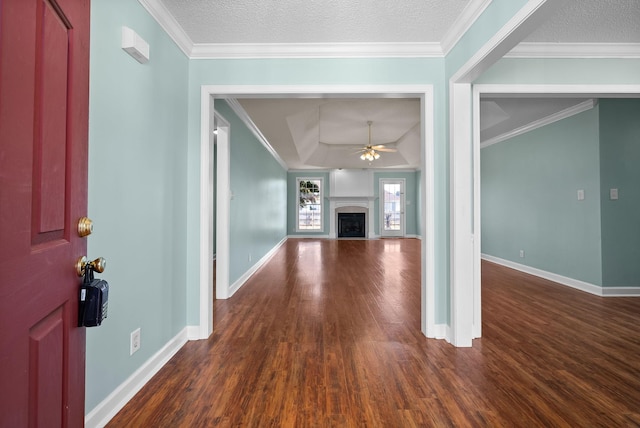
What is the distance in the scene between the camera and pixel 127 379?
174 centimetres

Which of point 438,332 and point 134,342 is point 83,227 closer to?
point 134,342

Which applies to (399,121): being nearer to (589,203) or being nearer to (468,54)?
(589,203)

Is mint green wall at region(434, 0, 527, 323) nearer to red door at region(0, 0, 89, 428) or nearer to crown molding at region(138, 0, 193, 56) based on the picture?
crown molding at region(138, 0, 193, 56)

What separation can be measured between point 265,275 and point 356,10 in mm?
3836

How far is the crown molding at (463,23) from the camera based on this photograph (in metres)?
2.02

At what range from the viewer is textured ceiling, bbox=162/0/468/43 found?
211 centimetres

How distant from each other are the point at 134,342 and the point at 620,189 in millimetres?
5401

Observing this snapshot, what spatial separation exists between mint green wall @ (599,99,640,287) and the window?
800cm

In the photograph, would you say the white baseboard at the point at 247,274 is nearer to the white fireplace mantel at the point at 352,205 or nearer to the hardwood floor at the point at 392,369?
the hardwood floor at the point at 392,369

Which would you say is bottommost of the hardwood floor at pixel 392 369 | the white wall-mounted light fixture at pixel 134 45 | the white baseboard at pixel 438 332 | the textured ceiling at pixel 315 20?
the hardwood floor at pixel 392 369

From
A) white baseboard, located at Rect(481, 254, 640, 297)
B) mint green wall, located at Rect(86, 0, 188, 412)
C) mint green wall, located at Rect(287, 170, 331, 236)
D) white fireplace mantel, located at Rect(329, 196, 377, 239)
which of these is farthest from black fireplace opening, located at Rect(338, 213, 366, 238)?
mint green wall, located at Rect(86, 0, 188, 412)

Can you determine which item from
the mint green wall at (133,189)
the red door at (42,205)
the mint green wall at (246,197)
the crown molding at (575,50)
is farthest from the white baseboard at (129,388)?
the crown molding at (575,50)

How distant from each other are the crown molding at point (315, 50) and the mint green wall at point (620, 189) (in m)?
2.99

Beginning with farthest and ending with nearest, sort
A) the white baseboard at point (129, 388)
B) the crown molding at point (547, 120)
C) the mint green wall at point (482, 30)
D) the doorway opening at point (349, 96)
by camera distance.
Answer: the crown molding at point (547, 120) → the doorway opening at point (349, 96) → the mint green wall at point (482, 30) → the white baseboard at point (129, 388)
